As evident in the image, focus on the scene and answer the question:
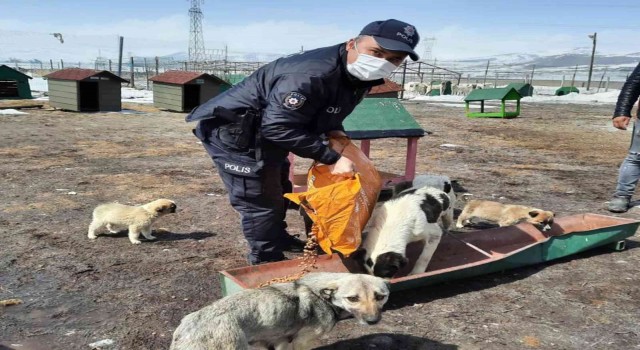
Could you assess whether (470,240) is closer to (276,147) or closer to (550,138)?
(276,147)

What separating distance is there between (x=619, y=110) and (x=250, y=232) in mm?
5614

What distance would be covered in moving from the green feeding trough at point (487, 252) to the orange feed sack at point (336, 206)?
39 cm

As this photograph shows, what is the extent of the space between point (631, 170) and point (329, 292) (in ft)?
19.1

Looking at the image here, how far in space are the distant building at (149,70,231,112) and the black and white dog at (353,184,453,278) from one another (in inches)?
709

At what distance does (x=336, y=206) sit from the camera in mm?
4027

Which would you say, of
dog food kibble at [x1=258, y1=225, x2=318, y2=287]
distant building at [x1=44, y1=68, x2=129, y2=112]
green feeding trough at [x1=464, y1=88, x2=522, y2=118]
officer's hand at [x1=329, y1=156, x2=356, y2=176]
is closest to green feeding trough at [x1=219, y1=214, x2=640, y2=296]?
dog food kibble at [x1=258, y1=225, x2=318, y2=287]

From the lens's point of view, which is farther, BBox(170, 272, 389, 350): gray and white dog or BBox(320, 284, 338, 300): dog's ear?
BBox(320, 284, 338, 300): dog's ear

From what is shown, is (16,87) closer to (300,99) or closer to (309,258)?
(309,258)

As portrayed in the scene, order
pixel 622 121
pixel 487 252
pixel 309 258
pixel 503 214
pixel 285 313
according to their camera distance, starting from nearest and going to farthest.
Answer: pixel 285 313, pixel 309 258, pixel 487 252, pixel 503 214, pixel 622 121

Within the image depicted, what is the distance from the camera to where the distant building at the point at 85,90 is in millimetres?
20219

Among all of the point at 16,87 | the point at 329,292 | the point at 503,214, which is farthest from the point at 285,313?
the point at 16,87

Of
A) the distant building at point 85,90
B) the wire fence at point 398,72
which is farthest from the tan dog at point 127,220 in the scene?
the distant building at point 85,90

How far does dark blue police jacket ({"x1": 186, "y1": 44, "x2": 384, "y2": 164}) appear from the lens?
12.4 ft

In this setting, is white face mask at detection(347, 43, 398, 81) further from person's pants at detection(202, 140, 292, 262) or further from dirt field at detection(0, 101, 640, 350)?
dirt field at detection(0, 101, 640, 350)
